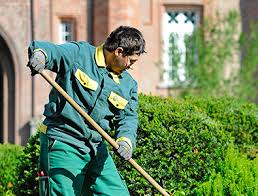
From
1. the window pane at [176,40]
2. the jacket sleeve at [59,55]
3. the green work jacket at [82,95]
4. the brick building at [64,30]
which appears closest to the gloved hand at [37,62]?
the jacket sleeve at [59,55]

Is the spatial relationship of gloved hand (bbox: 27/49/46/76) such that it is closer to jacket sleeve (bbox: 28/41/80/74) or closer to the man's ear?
jacket sleeve (bbox: 28/41/80/74)

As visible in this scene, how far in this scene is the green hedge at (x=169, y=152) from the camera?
30.2 ft

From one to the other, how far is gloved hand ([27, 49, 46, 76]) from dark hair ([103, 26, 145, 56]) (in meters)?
0.63

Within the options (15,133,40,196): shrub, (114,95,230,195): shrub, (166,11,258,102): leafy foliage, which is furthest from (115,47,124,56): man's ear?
(166,11,258,102): leafy foliage

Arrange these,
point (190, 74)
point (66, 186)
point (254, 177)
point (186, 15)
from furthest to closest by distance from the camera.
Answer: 1. point (186, 15)
2. point (190, 74)
3. point (254, 177)
4. point (66, 186)

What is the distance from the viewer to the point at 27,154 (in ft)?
31.3

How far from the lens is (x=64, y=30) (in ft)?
82.8

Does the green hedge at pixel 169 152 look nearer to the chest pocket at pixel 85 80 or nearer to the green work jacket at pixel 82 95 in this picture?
the green work jacket at pixel 82 95

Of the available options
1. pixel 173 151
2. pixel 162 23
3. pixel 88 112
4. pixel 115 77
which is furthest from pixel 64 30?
pixel 88 112

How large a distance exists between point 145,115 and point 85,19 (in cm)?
1585

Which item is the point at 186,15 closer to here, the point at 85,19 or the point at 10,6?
the point at 85,19

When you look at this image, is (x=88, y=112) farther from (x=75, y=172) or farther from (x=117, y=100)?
(x=75, y=172)

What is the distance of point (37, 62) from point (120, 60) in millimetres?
725

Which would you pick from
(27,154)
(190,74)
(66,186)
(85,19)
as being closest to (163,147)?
(27,154)
